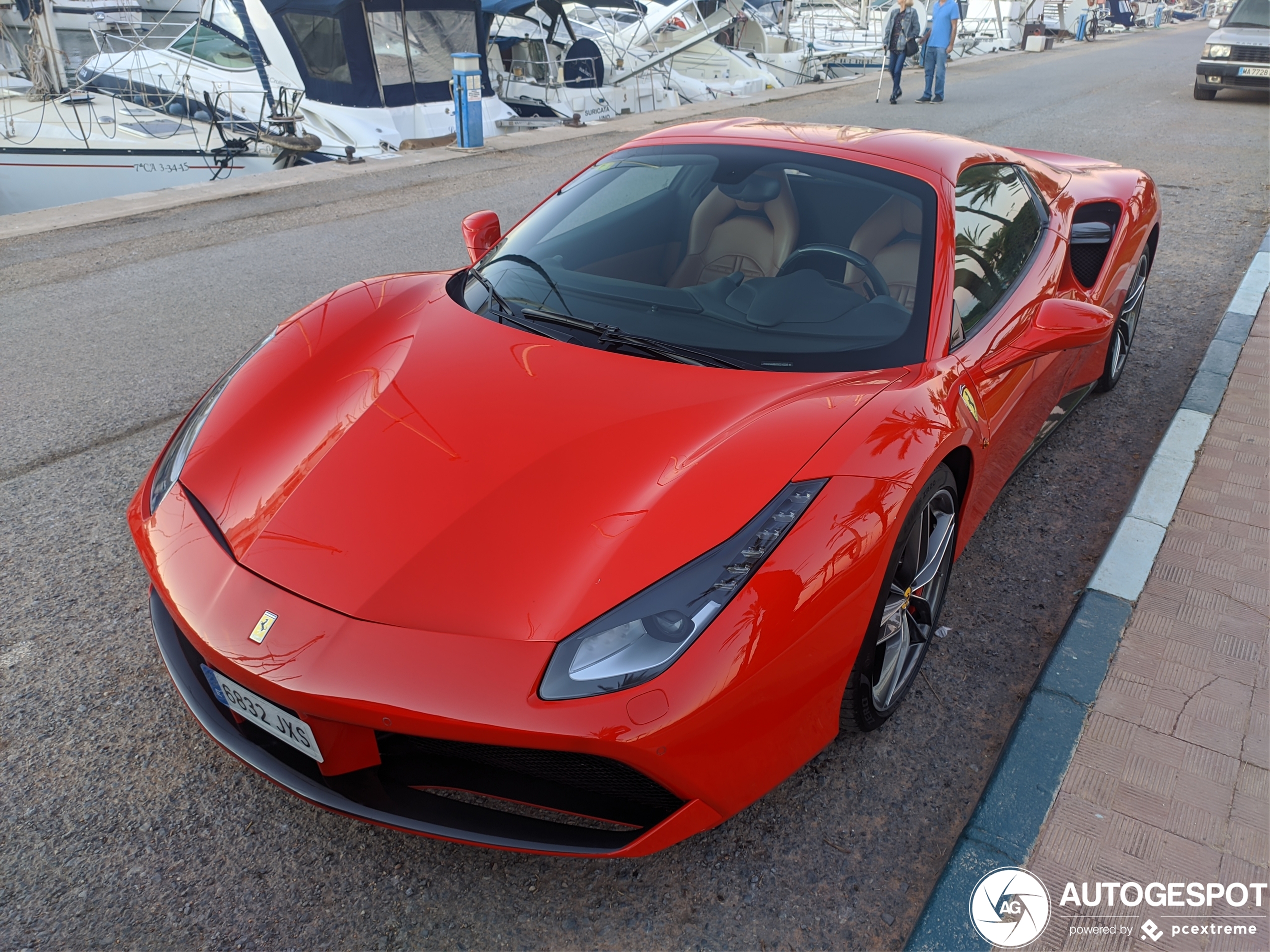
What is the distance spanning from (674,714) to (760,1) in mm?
28123

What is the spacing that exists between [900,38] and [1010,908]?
16.5 metres

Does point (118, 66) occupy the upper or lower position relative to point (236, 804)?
upper

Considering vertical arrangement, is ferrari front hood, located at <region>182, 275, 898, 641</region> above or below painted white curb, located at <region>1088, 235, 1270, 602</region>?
above

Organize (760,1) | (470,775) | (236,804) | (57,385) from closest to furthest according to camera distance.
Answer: (470,775)
(236,804)
(57,385)
(760,1)

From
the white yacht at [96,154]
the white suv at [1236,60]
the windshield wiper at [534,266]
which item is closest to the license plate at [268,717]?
the windshield wiper at [534,266]

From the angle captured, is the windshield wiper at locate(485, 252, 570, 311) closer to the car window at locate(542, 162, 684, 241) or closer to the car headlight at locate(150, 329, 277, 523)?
the car window at locate(542, 162, 684, 241)

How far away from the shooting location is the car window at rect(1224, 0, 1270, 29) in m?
15.3

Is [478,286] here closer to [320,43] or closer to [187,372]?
[187,372]

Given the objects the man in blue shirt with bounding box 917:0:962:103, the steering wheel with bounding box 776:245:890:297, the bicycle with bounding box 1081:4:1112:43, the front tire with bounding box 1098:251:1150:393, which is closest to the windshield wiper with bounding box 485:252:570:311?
the steering wheel with bounding box 776:245:890:297

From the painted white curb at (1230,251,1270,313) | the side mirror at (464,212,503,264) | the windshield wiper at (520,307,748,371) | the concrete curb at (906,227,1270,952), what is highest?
the side mirror at (464,212,503,264)

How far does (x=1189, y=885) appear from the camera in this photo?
6.39ft

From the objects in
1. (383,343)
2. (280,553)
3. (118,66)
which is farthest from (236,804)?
(118,66)

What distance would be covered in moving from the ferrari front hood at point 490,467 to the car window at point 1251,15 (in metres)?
17.8

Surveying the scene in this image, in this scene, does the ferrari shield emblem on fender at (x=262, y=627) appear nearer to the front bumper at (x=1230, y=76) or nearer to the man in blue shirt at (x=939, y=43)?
the man in blue shirt at (x=939, y=43)
